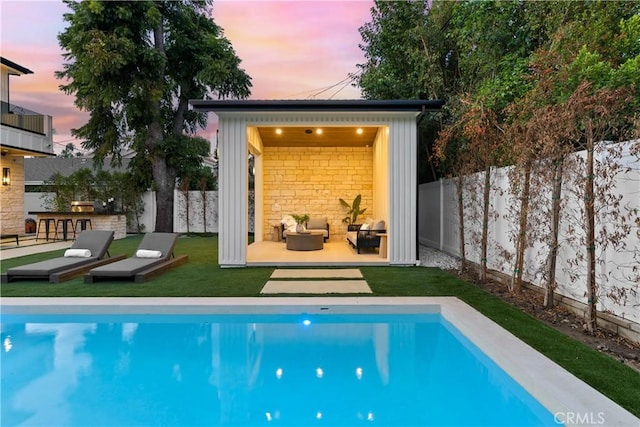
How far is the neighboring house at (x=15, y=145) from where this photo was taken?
1656 cm

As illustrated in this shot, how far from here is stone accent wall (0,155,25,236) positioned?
16886mm

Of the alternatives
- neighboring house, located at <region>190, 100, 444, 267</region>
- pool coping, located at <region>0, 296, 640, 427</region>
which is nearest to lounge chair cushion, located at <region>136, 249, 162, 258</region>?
neighboring house, located at <region>190, 100, 444, 267</region>

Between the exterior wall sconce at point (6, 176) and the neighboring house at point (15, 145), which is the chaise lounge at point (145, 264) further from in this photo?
the exterior wall sconce at point (6, 176)

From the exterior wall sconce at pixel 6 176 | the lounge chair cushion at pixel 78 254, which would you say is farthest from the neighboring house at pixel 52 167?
the lounge chair cushion at pixel 78 254

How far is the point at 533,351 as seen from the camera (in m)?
4.13

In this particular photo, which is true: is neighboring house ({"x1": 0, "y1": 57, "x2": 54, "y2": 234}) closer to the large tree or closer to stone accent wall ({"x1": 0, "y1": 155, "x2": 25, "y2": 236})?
stone accent wall ({"x1": 0, "y1": 155, "x2": 25, "y2": 236})

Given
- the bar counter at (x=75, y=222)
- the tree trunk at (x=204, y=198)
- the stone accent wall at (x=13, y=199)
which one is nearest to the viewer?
the bar counter at (x=75, y=222)

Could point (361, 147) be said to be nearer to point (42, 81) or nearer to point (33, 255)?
point (33, 255)

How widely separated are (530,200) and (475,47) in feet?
21.7

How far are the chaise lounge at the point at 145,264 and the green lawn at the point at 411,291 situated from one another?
6.9 inches

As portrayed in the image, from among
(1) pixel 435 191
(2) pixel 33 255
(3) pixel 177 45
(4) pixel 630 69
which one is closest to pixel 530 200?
(4) pixel 630 69

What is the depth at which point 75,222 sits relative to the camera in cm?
1627

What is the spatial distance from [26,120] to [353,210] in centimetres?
1559

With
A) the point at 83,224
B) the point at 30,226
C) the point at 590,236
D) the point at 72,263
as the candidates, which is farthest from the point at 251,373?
the point at 30,226
